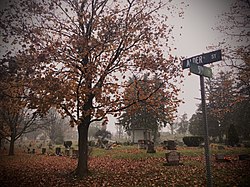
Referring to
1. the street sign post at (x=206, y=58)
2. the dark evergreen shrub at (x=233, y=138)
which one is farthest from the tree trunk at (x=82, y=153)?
the dark evergreen shrub at (x=233, y=138)

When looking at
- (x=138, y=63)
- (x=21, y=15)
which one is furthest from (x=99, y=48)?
(x=21, y=15)

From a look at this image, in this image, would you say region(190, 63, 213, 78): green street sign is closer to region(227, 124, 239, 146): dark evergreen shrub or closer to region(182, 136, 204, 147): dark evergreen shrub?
region(227, 124, 239, 146): dark evergreen shrub

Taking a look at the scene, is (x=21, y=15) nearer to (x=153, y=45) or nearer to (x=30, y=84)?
(x=30, y=84)

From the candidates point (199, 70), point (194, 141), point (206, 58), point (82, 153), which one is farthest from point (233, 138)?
point (199, 70)

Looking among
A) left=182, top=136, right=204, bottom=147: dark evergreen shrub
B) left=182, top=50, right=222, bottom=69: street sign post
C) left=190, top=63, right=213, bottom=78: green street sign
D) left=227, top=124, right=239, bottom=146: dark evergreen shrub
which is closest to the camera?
left=190, top=63, right=213, bottom=78: green street sign

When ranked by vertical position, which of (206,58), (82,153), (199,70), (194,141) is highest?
(206,58)

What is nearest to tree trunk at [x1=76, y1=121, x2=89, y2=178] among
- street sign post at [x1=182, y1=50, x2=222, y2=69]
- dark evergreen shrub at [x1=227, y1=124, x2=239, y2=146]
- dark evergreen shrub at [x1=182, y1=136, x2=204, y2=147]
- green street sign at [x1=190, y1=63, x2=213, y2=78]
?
street sign post at [x1=182, y1=50, x2=222, y2=69]

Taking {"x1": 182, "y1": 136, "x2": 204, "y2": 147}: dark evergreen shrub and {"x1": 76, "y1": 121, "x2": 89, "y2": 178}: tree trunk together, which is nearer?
{"x1": 76, "y1": 121, "x2": 89, "y2": 178}: tree trunk

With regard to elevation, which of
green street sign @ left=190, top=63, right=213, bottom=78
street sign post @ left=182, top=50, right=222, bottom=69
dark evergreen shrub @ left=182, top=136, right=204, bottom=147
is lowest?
dark evergreen shrub @ left=182, top=136, right=204, bottom=147

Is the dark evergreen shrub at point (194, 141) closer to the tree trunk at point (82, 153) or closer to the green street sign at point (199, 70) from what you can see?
the tree trunk at point (82, 153)

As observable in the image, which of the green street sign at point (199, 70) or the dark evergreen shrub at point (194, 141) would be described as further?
the dark evergreen shrub at point (194, 141)

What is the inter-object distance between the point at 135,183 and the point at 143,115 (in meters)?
36.6

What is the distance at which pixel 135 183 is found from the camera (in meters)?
8.68

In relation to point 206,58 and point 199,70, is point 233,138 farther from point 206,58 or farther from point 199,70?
point 199,70
